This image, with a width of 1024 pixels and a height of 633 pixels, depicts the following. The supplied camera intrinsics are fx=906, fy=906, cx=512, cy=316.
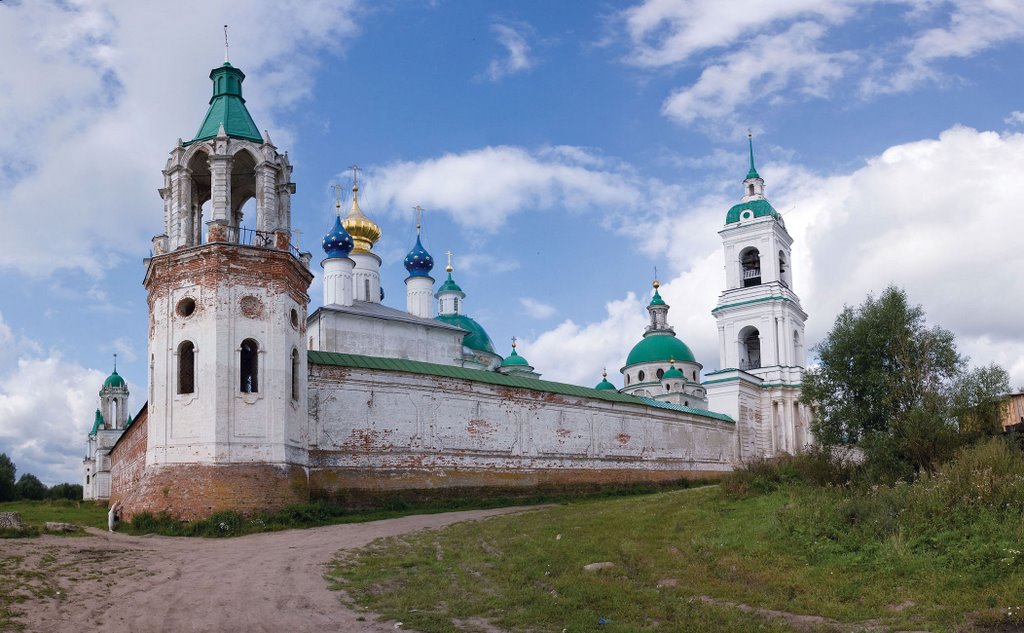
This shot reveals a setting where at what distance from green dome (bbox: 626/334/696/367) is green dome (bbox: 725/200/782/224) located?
9821 mm

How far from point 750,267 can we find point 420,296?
20.0 meters

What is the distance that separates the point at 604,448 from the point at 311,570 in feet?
61.1

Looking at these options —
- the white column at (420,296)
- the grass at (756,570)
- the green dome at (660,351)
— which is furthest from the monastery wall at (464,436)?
the green dome at (660,351)

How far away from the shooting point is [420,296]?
4188 cm

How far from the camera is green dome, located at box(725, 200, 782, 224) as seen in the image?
50156 mm

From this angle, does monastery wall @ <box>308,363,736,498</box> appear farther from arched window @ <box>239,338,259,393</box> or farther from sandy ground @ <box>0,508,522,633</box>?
sandy ground @ <box>0,508,522,633</box>

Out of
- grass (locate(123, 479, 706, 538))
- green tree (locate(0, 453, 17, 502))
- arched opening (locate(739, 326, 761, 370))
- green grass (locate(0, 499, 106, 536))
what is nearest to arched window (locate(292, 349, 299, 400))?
grass (locate(123, 479, 706, 538))

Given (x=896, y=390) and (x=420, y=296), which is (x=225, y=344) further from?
(x=420, y=296)

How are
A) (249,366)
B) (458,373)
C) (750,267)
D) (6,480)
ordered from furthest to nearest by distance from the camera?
(6,480) < (750,267) < (458,373) < (249,366)

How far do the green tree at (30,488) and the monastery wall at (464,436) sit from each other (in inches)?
2423

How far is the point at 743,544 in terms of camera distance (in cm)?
1230

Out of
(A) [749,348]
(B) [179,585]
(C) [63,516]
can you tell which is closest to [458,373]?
(C) [63,516]

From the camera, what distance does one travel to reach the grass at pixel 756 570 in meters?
9.47

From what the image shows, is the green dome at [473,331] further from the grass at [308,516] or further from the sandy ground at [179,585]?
the sandy ground at [179,585]
